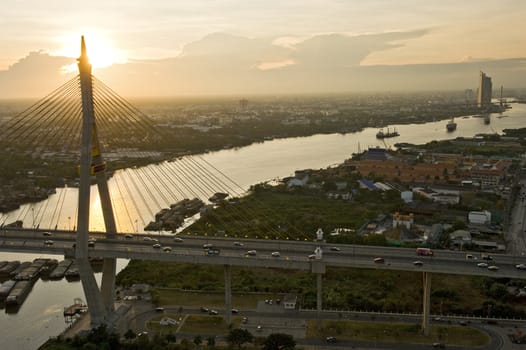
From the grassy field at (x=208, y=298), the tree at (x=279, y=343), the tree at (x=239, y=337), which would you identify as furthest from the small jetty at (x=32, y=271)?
the tree at (x=279, y=343)

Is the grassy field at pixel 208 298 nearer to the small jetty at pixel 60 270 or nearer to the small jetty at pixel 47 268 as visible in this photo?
the small jetty at pixel 60 270

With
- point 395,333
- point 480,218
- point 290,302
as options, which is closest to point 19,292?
point 290,302

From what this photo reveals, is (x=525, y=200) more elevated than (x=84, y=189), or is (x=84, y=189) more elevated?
(x=84, y=189)

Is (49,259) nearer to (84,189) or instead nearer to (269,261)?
(84,189)

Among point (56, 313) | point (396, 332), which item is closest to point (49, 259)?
point (56, 313)

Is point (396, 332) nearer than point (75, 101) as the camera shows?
Yes

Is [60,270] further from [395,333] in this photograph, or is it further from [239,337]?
[395,333]

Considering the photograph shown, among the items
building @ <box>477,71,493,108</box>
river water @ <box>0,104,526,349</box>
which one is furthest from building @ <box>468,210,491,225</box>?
building @ <box>477,71,493,108</box>

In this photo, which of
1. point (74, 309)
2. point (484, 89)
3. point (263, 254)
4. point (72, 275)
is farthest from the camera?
point (484, 89)
